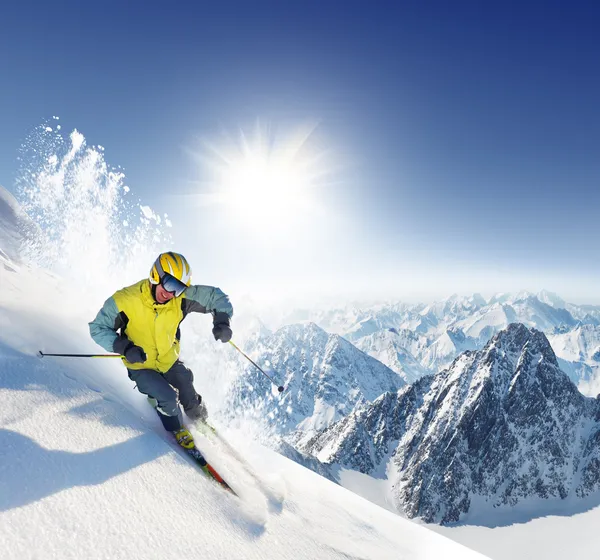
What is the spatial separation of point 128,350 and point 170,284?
1050mm

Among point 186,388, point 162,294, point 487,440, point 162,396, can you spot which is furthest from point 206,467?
point 487,440

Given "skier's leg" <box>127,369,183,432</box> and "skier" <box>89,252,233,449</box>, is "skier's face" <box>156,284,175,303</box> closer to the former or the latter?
"skier" <box>89,252,233,449</box>

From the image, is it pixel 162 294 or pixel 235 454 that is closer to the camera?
pixel 162 294

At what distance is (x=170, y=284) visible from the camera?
4.99 metres

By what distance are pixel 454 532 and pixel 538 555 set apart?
25.0 m

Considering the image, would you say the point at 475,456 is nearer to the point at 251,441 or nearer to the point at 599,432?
the point at 599,432

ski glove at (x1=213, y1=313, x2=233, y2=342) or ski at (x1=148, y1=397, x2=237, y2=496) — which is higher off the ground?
ski glove at (x1=213, y1=313, x2=233, y2=342)

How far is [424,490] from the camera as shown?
13675 cm

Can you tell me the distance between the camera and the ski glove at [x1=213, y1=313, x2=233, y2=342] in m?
6.15

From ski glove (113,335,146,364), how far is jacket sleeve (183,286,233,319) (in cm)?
114

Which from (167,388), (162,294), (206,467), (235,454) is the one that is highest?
(162,294)

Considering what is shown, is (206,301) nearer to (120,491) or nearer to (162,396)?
(162,396)

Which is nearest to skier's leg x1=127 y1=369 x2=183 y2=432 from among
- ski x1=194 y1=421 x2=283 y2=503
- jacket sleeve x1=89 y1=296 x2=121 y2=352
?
jacket sleeve x1=89 y1=296 x2=121 y2=352

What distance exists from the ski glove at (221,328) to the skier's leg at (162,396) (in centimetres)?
125
